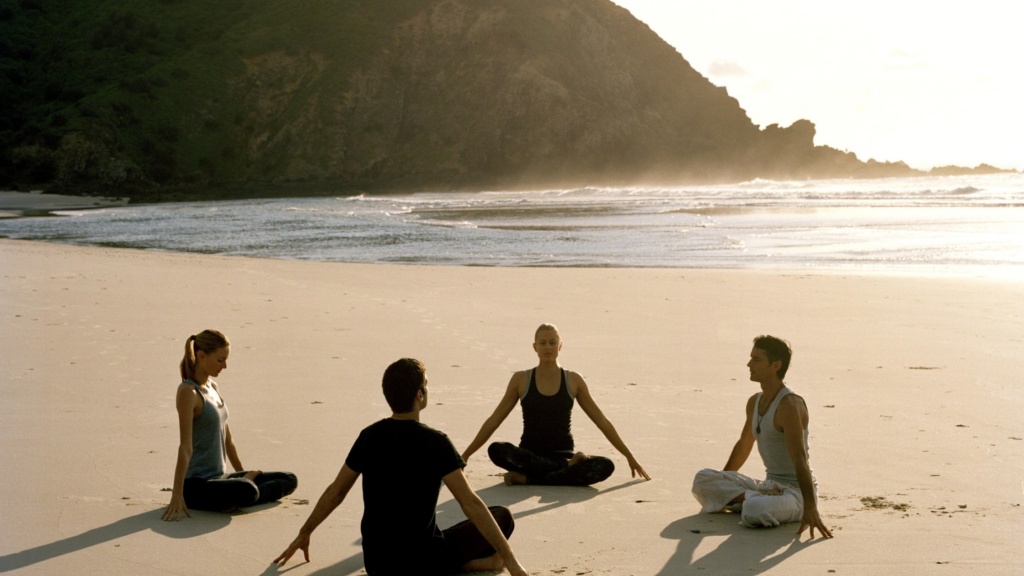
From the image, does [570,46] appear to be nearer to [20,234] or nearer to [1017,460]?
[20,234]

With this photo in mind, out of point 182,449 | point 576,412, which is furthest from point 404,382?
point 576,412

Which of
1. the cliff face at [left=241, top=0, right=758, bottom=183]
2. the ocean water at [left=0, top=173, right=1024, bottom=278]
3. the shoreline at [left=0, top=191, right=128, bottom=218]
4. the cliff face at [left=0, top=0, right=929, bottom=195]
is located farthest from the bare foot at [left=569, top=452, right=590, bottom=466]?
the cliff face at [left=241, top=0, right=758, bottom=183]

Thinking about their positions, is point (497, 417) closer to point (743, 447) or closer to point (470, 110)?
point (743, 447)

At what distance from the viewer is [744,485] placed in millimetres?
5707

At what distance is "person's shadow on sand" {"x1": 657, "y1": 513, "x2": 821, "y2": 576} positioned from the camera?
4918 millimetres

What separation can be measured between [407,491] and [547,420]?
2.31 m

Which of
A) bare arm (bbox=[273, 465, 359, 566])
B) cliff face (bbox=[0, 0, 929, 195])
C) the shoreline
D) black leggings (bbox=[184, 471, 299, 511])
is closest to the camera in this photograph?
bare arm (bbox=[273, 465, 359, 566])

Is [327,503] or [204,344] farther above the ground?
[204,344]

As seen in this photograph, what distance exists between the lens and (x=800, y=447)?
17.8 ft

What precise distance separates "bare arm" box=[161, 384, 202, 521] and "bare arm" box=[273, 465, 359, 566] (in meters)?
1.02

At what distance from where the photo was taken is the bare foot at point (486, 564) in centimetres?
488

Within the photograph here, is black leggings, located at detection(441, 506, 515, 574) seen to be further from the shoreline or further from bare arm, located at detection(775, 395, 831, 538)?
the shoreline

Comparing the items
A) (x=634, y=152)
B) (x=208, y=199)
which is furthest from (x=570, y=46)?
(x=208, y=199)

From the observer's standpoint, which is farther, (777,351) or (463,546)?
(777,351)
